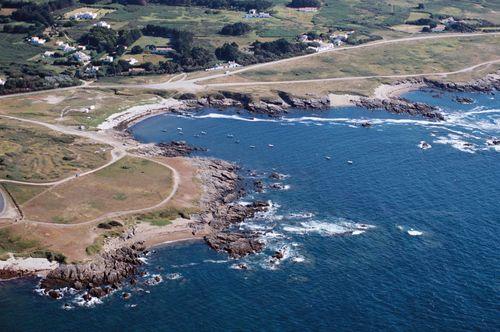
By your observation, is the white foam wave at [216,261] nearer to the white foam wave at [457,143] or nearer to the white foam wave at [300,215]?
the white foam wave at [300,215]

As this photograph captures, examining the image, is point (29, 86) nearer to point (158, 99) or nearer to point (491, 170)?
point (158, 99)

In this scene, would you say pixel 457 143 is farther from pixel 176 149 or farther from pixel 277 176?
pixel 176 149

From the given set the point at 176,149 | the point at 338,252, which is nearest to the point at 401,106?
the point at 176,149

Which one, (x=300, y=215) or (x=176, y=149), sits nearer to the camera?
(x=300, y=215)

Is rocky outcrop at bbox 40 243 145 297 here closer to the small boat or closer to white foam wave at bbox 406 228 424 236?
white foam wave at bbox 406 228 424 236

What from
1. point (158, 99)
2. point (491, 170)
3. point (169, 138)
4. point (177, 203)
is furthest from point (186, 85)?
point (491, 170)
